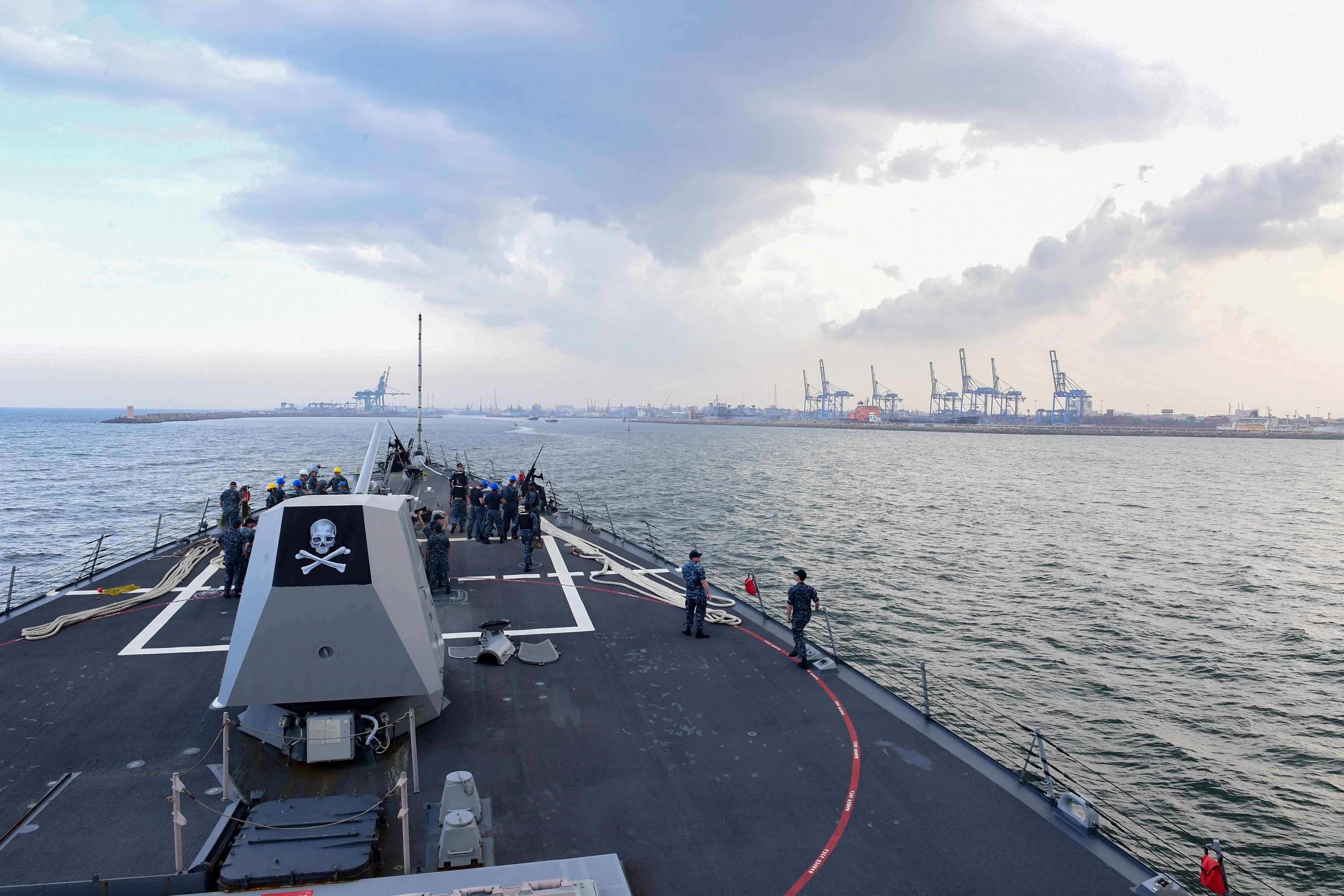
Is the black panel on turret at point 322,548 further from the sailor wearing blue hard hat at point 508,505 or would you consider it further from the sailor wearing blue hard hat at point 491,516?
the sailor wearing blue hard hat at point 491,516

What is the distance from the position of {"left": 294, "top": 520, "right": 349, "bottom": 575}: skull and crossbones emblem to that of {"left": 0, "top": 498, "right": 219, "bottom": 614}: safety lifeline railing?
10.9 m

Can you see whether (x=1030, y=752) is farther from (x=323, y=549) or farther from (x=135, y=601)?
(x=135, y=601)

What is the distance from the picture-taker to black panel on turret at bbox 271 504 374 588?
6.86m

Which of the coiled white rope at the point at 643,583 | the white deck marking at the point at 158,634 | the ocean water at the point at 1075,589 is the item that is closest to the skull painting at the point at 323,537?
the white deck marking at the point at 158,634

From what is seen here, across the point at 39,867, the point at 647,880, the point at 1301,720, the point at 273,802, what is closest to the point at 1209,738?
the point at 1301,720

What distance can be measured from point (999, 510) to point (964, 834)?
1762 inches

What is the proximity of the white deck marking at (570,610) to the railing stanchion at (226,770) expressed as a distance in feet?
14.8

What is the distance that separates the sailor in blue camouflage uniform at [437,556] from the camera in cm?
1350

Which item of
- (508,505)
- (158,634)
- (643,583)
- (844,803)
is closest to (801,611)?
(844,803)

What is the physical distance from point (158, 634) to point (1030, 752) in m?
13.6

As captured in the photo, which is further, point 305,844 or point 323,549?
point 323,549

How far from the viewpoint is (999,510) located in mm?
46531

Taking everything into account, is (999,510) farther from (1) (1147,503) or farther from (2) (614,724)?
(2) (614,724)

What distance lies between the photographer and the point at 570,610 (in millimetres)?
13273
